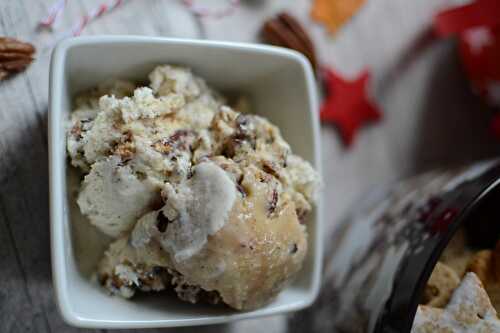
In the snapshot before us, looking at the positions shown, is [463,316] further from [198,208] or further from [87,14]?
[87,14]

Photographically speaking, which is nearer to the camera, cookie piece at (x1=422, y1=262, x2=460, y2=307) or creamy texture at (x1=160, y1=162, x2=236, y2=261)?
creamy texture at (x1=160, y1=162, x2=236, y2=261)

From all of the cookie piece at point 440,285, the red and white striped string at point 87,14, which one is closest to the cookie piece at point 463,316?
the cookie piece at point 440,285

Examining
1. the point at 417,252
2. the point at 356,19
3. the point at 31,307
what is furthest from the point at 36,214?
the point at 356,19

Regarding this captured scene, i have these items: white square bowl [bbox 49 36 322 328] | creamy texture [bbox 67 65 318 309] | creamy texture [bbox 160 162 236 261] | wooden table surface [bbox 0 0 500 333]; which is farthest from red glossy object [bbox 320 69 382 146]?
creamy texture [bbox 160 162 236 261]

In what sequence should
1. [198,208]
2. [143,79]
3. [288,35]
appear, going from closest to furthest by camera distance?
1. [198,208]
2. [143,79]
3. [288,35]

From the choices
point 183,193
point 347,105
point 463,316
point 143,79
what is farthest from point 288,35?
point 463,316

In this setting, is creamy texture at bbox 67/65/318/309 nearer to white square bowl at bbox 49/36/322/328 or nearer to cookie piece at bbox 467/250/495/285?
white square bowl at bbox 49/36/322/328

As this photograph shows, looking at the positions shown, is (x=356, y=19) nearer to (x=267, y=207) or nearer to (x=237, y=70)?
(x=237, y=70)

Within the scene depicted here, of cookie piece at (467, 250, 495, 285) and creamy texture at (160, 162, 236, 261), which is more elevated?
creamy texture at (160, 162, 236, 261)
